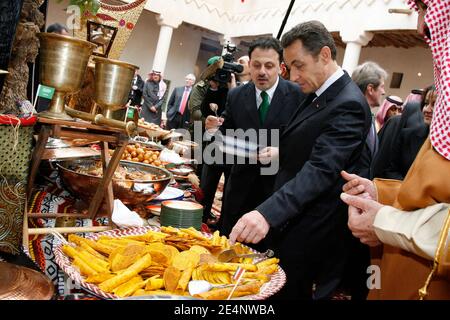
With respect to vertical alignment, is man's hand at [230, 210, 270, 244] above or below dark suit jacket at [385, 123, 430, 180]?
below

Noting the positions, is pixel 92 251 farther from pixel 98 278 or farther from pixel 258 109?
pixel 258 109

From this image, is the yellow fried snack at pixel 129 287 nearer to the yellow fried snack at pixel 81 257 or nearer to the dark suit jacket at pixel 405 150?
the yellow fried snack at pixel 81 257

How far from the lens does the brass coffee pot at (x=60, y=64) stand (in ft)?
3.82

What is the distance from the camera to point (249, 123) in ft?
8.64

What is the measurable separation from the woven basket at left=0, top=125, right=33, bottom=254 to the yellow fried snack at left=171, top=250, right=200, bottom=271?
1.49 ft

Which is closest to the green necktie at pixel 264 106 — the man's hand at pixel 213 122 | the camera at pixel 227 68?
the man's hand at pixel 213 122

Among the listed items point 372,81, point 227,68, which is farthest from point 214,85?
point 372,81

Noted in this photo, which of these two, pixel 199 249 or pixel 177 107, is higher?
pixel 177 107

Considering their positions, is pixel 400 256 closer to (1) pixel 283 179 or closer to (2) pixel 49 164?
(1) pixel 283 179

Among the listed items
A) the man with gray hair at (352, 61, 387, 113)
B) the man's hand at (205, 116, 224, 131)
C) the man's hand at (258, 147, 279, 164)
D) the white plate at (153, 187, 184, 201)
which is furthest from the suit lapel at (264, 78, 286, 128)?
the man with gray hair at (352, 61, 387, 113)

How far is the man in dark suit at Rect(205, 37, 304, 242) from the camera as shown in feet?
8.44

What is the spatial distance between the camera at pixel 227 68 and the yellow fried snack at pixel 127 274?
89.6 inches

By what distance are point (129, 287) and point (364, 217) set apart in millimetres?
624

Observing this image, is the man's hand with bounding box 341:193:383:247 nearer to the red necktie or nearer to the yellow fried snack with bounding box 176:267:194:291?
the yellow fried snack with bounding box 176:267:194:291
